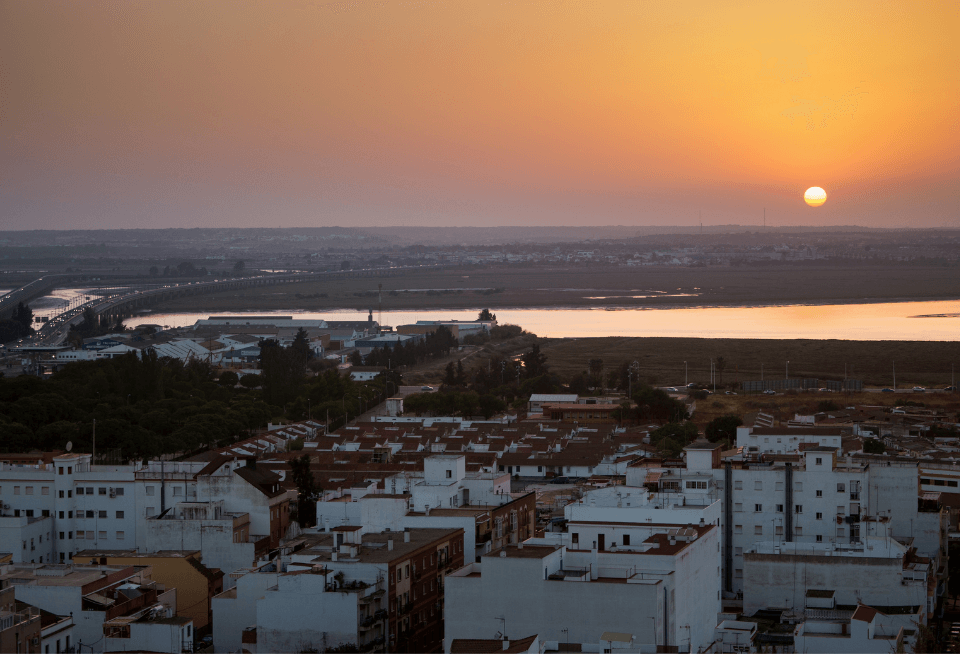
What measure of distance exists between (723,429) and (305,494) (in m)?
10.9

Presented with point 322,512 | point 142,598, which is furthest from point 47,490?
point 142,598

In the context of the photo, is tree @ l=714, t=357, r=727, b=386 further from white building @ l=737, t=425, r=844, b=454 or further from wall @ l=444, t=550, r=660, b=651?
wall @ l=444, t=550, r=660, b=651

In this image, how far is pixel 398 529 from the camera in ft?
50.1

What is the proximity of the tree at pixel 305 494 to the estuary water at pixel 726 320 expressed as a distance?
138 ft

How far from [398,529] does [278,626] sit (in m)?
A: 3.06

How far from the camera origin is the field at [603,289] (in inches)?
3605

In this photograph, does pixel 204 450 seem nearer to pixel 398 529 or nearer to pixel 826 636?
pixel 398 529

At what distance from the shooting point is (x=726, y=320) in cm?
7125

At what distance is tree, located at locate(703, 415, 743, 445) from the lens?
85.4 feet

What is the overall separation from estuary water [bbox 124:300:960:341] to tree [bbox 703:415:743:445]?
104ft

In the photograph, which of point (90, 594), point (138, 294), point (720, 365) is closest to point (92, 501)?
point (90, 594)

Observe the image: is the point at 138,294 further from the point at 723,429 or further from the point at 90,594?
the point at 90,594

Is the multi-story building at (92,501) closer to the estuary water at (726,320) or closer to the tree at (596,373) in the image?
the tree at (596,373)

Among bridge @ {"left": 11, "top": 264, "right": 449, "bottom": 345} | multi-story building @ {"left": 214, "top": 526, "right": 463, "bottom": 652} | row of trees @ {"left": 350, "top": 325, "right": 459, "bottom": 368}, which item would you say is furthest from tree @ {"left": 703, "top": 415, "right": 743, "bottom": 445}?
bridge @ {"left": 11, "top": 264, "right": 449, "bottom": 345}
